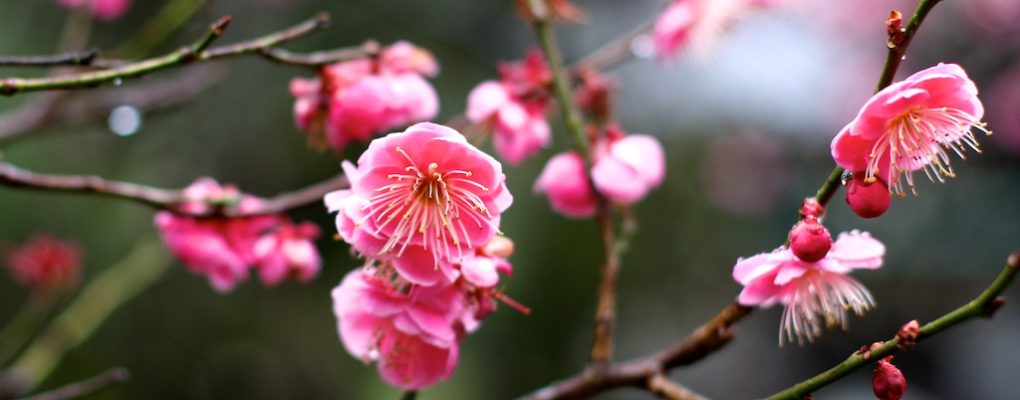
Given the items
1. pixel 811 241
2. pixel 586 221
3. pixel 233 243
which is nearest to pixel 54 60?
pixel 233 243

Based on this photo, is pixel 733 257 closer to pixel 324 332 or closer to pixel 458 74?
pixel 458 74

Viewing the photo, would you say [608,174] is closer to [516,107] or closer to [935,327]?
[516,107]

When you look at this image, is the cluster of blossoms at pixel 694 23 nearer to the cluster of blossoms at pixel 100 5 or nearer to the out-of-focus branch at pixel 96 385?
the out-of-focus branch at pixel 96 385

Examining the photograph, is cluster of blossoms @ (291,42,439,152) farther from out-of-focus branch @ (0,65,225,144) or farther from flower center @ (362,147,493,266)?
out-of-focus branch @ (0,65,225,144)

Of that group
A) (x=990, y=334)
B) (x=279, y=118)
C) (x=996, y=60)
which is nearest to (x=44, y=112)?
(x=279, y=118)

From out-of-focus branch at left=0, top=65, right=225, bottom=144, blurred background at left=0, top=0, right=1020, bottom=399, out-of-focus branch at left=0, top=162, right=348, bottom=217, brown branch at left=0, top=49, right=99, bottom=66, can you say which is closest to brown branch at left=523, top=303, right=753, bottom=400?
out-of-focus branch at left=0, top=162, right=348, bottom=217

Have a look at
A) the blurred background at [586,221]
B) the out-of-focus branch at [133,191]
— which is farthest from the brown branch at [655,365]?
the blurred background at [586,221]
